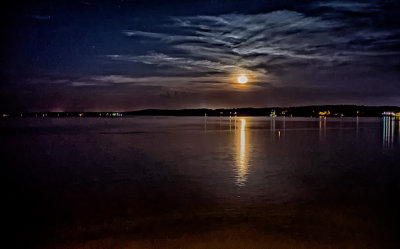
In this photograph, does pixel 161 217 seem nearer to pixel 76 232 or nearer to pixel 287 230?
pixel 76 232

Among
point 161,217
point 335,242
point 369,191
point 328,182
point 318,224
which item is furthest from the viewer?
point 328,182

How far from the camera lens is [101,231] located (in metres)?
7.91

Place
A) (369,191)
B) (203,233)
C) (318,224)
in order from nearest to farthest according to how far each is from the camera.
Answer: (203,233) < (318,224) < (369,191)

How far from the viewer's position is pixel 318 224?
326 inches

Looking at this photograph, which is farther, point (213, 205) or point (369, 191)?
point (369, 191)

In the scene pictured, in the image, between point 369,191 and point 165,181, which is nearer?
point 369,191

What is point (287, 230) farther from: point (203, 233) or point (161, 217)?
point (161, 217)

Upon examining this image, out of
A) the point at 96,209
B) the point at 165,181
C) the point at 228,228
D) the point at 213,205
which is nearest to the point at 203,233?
the point at 228,228

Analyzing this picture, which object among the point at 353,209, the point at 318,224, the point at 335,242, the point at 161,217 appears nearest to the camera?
the point at 335,242

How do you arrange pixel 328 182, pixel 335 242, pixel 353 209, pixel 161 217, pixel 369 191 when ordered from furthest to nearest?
1. pixel 328 182
2. pixel 369 191
3. pixel 353 209
4. pixel 161 217
5. pixel 335 242

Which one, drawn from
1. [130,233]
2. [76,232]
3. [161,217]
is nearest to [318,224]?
[161,217]

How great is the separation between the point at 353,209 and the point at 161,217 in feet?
19.4

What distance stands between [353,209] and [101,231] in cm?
747

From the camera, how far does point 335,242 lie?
23.4ft
